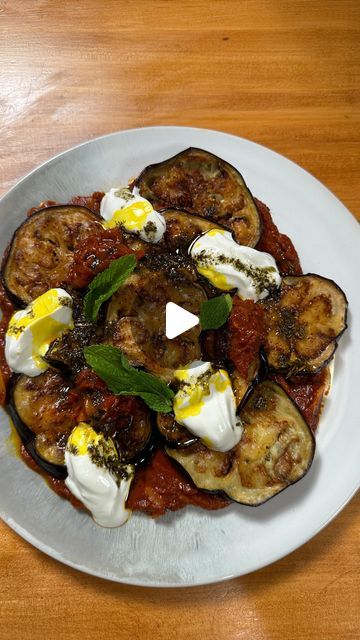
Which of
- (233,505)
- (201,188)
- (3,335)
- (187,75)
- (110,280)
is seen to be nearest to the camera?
(110,280)

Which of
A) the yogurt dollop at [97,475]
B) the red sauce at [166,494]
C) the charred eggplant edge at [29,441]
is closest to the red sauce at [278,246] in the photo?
the red sauce at [166,494]

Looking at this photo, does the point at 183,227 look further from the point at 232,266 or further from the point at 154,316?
the point at 154,316

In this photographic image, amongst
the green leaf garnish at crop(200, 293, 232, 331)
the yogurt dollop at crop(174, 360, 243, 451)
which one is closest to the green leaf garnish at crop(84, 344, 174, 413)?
the yogurt dollop at crop(174, 360, 243, 451)

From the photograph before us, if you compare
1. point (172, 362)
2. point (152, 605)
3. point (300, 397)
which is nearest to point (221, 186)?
point (172, 362)

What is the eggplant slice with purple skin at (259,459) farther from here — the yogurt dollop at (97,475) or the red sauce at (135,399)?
the yogurt dollop at (97,475)

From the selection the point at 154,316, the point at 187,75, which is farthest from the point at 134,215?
the point at 187,75

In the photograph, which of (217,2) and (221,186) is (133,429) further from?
(217,2)
